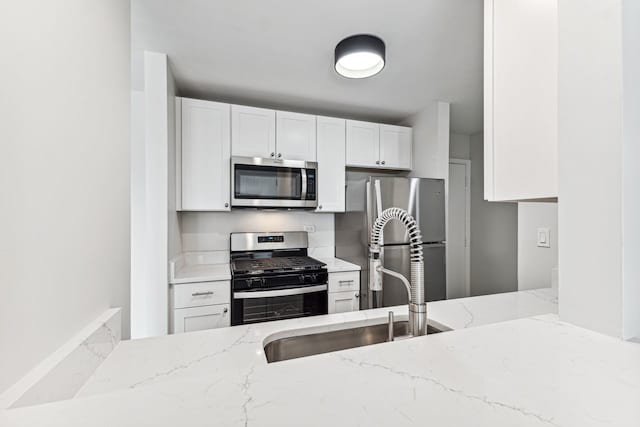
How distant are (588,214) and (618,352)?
0.33 meters

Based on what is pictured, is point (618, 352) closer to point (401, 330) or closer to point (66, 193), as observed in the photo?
point (401, 330)

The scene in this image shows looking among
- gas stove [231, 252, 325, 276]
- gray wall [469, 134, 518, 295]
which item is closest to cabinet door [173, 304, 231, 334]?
gas stove [231, 252, 325, 276]

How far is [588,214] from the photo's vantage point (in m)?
0.77

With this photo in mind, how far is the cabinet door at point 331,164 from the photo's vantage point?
286cm

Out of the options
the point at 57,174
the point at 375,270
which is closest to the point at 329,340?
the point at 375,270

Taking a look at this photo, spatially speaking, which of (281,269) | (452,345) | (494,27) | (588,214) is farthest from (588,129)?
(281,269)

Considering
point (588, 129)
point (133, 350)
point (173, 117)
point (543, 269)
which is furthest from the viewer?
point (173, 117)

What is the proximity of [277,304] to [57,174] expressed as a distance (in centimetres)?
190

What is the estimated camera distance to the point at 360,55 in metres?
1.83

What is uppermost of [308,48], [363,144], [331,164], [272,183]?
[308,48]

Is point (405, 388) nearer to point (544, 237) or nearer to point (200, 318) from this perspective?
point (544, 237)

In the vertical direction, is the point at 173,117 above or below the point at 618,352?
above

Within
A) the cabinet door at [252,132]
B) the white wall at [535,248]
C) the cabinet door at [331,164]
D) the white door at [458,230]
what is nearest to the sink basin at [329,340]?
the white wall at [535,248]

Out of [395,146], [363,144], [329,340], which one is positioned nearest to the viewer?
[329,340]
